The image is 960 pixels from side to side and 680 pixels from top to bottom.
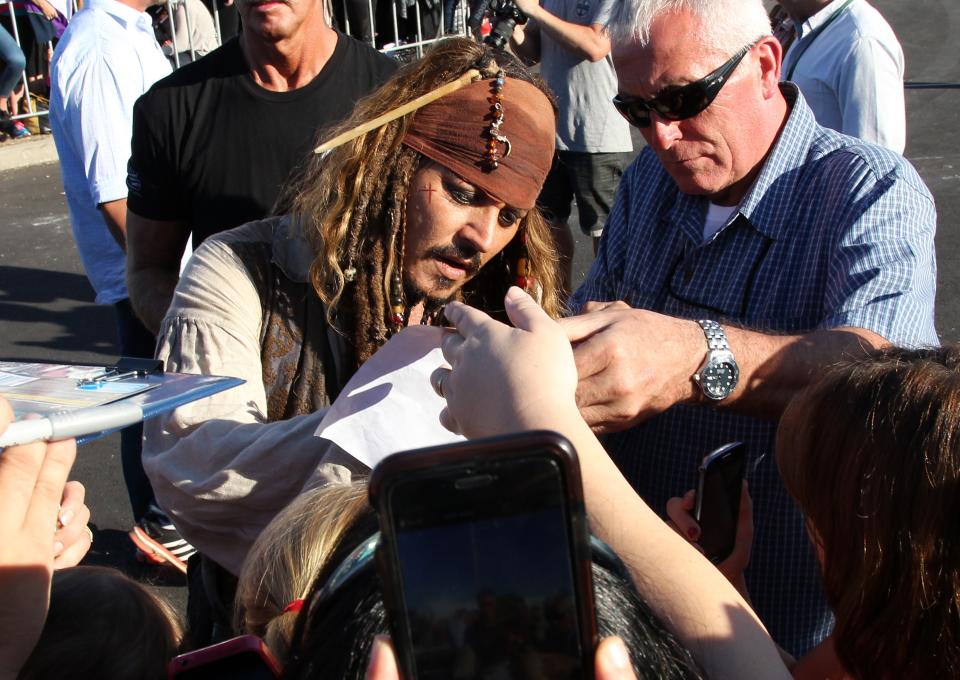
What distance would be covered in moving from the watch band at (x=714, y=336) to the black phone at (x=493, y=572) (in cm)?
105

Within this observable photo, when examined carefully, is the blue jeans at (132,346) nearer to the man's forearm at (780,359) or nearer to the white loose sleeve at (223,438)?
the white loose sleeve at (223,438)

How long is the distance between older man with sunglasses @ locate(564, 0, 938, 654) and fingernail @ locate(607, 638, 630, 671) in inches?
39.8

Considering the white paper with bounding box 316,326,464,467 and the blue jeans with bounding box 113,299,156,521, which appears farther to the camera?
the blue jeans with bounding box 113,299,156,521

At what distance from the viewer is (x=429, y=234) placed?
227 cm

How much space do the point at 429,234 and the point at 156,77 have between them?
2481 mm

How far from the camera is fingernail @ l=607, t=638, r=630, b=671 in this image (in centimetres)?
81

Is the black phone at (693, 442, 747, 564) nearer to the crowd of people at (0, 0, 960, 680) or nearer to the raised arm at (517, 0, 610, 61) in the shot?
the crowd of people at (0, 0, 960, 680)

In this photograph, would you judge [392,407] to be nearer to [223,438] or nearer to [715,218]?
[223,438]

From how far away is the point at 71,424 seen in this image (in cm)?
113

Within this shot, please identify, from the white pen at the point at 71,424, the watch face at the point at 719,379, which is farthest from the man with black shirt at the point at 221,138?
the white pen at the point at 71,424

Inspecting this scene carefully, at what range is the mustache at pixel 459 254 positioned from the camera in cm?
230

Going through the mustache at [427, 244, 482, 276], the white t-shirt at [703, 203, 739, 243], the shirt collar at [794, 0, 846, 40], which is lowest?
the mustache at [427, 244, 482, 276]

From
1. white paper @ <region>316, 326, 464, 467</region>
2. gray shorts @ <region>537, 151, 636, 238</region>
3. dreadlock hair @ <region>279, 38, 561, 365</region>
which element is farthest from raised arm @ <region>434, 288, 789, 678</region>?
gray shorts @ <region>537, 151, 636, 238</region>

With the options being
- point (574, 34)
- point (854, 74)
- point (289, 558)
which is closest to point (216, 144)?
point (289, 558)
